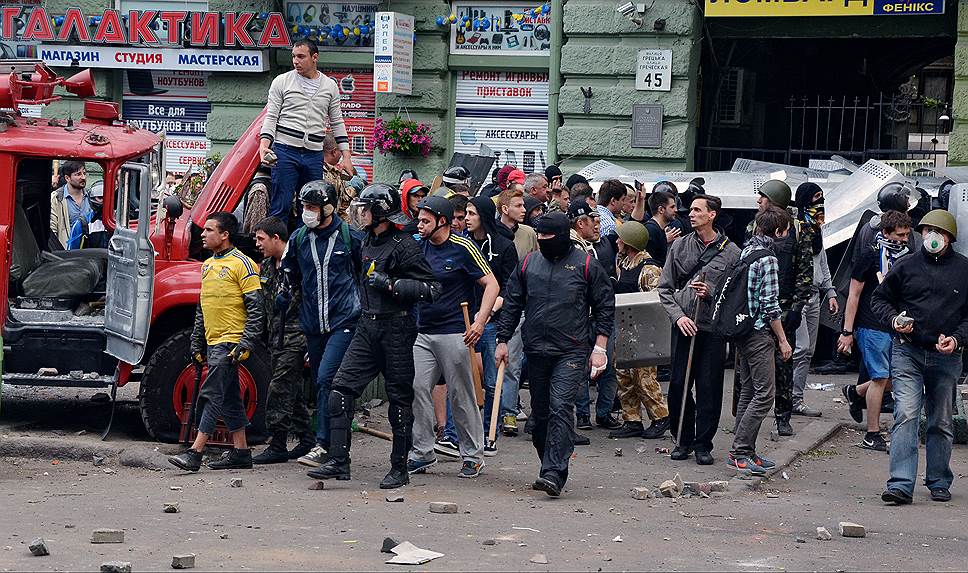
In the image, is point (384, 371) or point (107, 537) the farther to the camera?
point (384, 371)

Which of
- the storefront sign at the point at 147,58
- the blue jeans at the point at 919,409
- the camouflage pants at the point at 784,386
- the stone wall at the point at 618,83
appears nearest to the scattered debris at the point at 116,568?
the blue jeans at the point at 919,409

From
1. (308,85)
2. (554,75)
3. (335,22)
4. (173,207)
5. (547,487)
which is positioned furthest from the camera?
(335,22)

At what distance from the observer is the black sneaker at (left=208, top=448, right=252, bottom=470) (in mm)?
9531

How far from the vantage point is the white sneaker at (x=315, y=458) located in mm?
9344

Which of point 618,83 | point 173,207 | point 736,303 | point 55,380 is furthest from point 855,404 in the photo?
point 618,83

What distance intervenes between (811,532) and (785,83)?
14489mm

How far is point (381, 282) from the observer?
882 centimetres

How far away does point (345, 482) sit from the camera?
29.9ft

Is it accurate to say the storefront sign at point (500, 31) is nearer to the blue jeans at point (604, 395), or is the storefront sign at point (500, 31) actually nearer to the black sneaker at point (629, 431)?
the blue jeans at point (604, 395)

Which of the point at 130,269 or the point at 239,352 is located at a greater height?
the point at 130,269

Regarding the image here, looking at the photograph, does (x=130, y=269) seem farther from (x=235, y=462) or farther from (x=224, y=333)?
(x=235, y=462)

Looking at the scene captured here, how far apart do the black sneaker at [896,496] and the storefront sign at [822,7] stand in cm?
880

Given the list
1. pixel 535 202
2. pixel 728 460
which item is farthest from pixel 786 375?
pixel 535 202

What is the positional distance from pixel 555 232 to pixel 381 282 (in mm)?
1093
